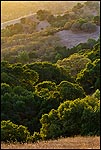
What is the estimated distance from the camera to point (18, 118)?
25.2 meters

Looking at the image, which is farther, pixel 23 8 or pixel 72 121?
pixel 23 8

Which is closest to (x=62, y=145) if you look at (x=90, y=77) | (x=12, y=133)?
(x=12, y=133)

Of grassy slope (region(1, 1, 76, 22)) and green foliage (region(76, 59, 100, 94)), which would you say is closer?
green foliage (region(76, 59, 100, 94))

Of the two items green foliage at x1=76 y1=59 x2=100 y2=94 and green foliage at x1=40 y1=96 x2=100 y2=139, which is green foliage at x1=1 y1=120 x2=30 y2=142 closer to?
green foliage at x1=40 y1=96 x2=100 y2=139

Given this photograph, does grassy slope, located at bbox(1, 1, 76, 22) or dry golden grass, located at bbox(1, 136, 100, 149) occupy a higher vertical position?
grassy slope, located at bbox(1, 1, 76, 22)

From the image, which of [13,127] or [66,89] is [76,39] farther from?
[13,127]

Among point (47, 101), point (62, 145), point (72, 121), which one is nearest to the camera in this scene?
point (62, 145)

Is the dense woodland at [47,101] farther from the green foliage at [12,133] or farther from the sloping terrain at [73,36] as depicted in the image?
the sloping terrain at [73,36]

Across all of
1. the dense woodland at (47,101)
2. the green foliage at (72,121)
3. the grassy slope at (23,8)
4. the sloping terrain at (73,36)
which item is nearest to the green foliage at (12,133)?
the dense woodland at (47,101)

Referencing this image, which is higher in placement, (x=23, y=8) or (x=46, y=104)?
(x=23, y=8)

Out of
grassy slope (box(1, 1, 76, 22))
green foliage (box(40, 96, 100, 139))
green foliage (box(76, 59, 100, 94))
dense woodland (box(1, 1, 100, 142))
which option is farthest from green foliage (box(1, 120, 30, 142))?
grassy slope (box(1, 1, 76, 22))

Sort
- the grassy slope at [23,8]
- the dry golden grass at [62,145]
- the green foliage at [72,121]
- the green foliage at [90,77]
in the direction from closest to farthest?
the dry golden grass at [62,145], the green foliage at [72,121], the green foliage at [90,77], the grassy slope at [23,8]

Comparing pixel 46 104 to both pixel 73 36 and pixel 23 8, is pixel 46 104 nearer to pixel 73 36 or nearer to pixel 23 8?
pixel 73 36

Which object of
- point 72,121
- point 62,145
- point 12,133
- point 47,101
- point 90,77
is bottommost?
point 62,145
